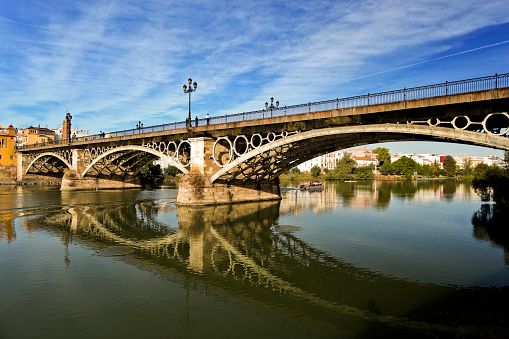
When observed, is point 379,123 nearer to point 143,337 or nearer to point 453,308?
point 453,308

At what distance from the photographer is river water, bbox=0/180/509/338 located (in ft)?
24.6

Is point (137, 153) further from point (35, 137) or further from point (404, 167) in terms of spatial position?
point (404, 167)

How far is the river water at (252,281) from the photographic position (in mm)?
7508

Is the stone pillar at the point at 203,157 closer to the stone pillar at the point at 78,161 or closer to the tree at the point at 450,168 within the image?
the stone pillar at the point at 78,161

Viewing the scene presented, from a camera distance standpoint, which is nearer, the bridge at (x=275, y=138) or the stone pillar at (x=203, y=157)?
the bridge at (x=275, y=138)

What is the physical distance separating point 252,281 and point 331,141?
19175 millimetres

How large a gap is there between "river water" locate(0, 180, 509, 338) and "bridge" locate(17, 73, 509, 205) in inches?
228

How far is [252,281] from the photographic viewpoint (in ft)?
34.5

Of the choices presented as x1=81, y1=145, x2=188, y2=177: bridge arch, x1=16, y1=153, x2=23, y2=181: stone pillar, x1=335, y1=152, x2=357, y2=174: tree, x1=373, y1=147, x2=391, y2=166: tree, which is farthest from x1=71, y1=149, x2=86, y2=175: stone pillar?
x1=373, y1=147, x2=391, y2=166: tree

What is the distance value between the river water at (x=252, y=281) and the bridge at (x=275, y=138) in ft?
19.0

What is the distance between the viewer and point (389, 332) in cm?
716

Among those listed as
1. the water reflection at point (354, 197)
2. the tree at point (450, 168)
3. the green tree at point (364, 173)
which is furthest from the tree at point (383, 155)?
the water reflection at point (354, 197)

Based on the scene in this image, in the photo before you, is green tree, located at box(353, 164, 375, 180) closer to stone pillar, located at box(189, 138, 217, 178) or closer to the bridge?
the bridge

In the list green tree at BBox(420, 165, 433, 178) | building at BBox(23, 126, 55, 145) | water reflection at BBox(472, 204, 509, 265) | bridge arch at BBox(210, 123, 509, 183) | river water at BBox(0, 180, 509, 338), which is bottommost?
water reflection at BBox(472, 204, 509, 265)
